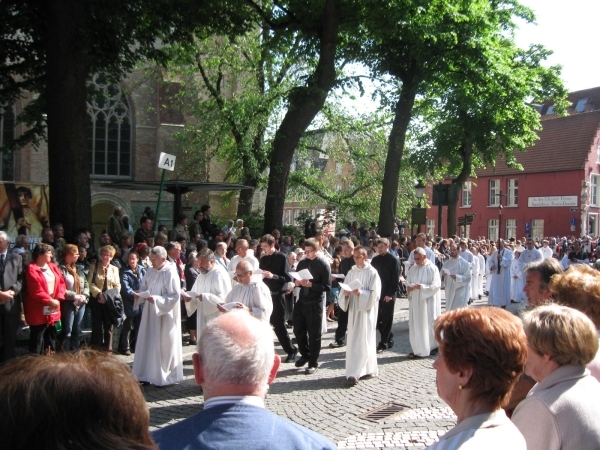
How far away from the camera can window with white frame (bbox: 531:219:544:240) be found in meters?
50.7

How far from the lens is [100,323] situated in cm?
1009

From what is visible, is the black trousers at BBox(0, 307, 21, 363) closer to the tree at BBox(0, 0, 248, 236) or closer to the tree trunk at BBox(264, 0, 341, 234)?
the tree at BBox(0, 0, 248, 236)

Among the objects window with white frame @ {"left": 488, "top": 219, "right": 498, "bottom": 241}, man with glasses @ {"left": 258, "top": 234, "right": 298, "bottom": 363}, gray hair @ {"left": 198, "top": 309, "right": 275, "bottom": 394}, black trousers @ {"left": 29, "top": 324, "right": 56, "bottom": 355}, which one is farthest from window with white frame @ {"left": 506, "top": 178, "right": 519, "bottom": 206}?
gray hair @ {"left": 198, "top": 309, "right": 275, "bottom": 394}

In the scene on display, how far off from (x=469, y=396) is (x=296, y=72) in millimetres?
23239

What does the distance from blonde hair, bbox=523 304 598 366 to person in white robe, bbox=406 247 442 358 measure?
832 cm

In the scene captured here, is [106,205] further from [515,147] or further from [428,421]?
[428,421]

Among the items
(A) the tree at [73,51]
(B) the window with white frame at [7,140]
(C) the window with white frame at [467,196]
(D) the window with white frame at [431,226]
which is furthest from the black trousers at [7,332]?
(D) the window with white frame at [431,226]

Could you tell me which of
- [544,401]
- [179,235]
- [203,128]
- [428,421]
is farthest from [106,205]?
[544,401]

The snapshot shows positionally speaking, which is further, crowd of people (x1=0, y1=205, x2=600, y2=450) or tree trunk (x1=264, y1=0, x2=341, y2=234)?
tree trunk (x1=264, y1=0, x2=341, y2=234)

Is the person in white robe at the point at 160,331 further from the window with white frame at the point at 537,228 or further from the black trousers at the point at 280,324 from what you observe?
the window with white frame at the point at 537,228

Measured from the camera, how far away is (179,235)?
48.3 ft

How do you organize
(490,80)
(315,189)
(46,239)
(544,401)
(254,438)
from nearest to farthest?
(254,438), (544,401), (46,239), (490,80), (315,189)

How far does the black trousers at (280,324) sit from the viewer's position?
10273 mm

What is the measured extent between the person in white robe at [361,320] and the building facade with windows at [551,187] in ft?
126
